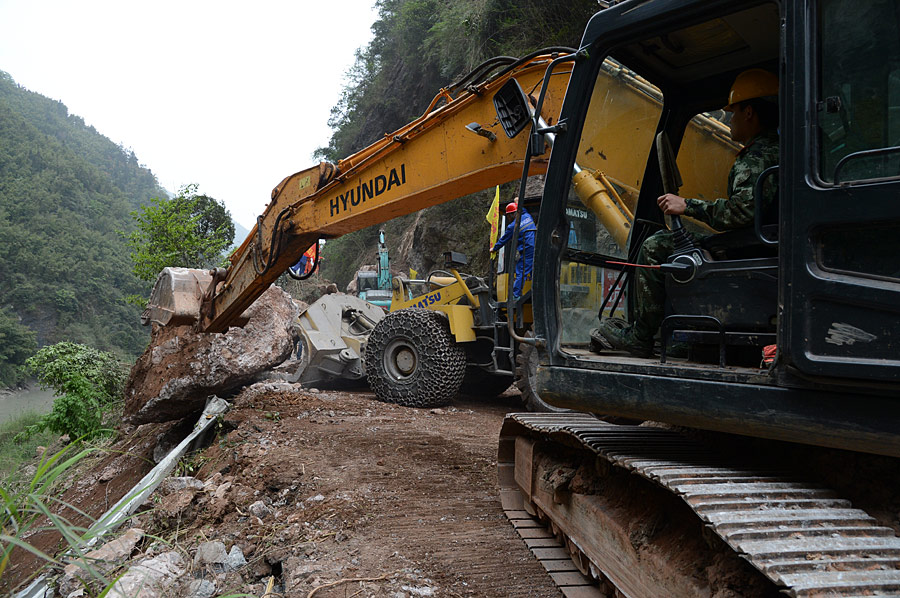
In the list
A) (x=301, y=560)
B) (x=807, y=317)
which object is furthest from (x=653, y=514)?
(x=301, y=560)

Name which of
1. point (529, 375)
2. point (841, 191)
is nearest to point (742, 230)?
point (841, 191)

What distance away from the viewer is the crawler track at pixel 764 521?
4.17ft

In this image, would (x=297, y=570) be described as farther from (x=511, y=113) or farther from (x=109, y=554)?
(x=511, y=113)

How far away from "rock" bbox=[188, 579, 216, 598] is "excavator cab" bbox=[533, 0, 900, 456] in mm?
1833

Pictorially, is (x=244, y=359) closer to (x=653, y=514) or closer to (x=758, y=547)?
(x=653, y=514)

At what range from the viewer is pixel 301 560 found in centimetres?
281

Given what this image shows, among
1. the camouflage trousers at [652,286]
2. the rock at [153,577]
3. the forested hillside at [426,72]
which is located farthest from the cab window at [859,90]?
the forested hillside at [426,72]

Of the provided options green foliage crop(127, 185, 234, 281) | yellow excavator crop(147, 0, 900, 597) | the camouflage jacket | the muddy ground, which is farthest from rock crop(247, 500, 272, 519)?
green foliage crop(127, 185, 234, 281)

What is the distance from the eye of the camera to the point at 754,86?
2.11 meters

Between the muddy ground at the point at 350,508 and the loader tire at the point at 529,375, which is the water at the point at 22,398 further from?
the loader tire at the point at 529,375

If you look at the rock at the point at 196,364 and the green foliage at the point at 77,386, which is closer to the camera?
the rock at the point at 196,364

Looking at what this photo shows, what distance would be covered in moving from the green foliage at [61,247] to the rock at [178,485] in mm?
26984

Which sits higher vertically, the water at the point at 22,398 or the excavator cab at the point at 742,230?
the excavator cab at the point at 742,230

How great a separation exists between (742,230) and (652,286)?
39 cm
